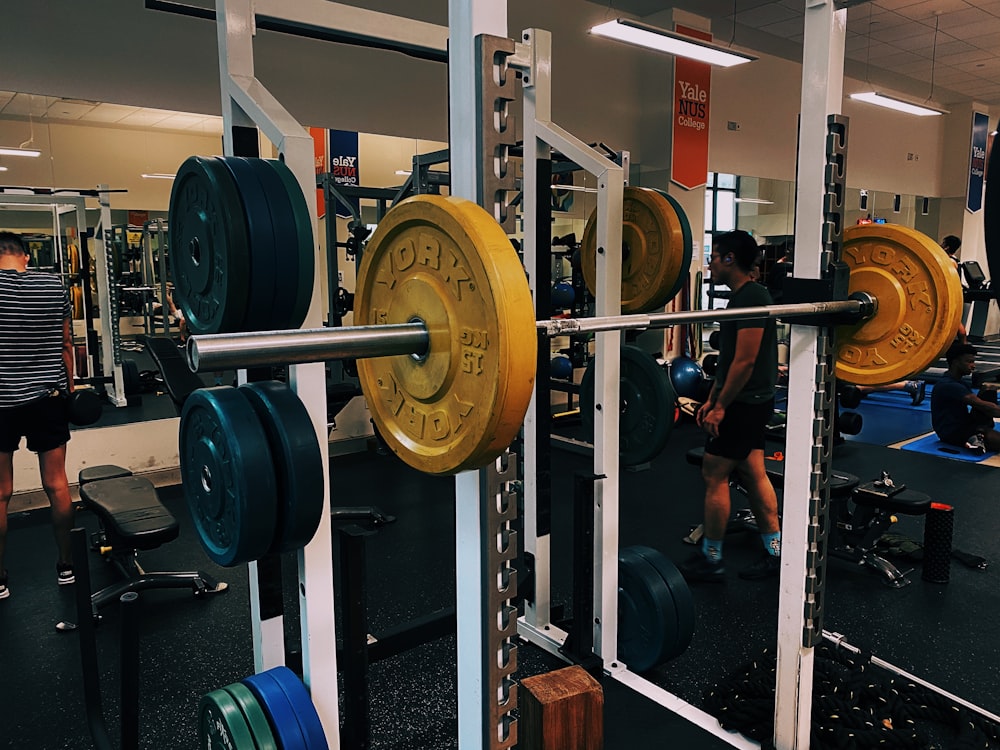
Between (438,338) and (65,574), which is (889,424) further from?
(438,338)

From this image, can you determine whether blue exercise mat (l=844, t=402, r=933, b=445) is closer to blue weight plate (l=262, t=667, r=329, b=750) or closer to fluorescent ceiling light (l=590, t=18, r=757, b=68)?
fluorescent ceiling light (l=590, t=18, r=757, b=68)

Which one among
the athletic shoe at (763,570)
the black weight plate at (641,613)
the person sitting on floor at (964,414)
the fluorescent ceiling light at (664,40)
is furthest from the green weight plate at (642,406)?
the person sitting on floor at (964,414)

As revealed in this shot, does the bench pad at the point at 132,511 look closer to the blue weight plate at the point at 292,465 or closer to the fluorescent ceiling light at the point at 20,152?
the blue weight plate at the point at 292,465

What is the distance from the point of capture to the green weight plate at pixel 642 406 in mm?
2305

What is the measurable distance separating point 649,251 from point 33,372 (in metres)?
2.27

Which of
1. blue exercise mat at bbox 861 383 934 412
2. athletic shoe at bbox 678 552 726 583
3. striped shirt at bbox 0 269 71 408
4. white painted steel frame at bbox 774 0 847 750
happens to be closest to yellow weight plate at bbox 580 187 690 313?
white painted steel frame at bbox 774 0 847 750

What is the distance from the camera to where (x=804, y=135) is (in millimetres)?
1416

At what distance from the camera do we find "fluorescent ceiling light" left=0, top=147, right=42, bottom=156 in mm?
3891

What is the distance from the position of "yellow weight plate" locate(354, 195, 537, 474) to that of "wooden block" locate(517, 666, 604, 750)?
38 centimetres

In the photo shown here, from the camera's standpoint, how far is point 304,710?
1358 mm

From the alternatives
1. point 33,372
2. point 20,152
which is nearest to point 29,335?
point 33,372

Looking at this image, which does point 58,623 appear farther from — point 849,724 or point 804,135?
point 804,135

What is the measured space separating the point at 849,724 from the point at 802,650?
1.80 ft

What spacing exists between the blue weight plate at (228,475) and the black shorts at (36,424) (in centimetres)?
188
